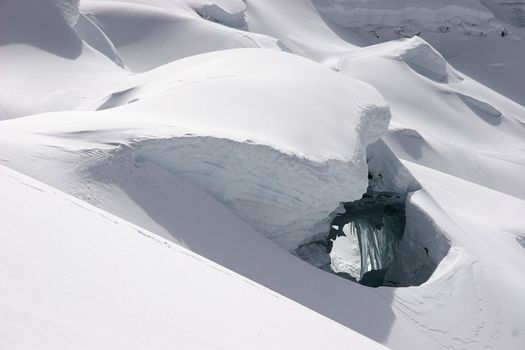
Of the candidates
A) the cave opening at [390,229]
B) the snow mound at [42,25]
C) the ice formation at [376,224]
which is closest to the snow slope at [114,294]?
the cave opening at [390,229]

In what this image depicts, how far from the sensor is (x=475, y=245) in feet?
20.8

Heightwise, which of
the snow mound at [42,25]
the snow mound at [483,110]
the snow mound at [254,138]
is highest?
the snow mound at [254,138]

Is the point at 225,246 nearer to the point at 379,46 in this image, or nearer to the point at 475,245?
the point at 475,245

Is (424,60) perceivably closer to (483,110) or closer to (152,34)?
(483,110)

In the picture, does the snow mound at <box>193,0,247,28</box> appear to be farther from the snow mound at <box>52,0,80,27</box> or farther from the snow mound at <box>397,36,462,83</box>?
the snow mound at <box>52,0,80,27</box>

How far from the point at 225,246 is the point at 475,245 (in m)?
3.23

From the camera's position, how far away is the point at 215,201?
445 cm

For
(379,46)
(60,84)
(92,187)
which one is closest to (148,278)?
(92,187)

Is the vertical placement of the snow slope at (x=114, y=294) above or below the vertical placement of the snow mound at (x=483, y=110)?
above

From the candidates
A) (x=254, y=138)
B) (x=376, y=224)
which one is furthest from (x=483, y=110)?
(x=254, y=138)

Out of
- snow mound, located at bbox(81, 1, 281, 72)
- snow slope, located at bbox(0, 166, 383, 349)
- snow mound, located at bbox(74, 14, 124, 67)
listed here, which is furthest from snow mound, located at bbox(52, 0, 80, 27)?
snow slope, located at bbox(0, 166, 383, 349)

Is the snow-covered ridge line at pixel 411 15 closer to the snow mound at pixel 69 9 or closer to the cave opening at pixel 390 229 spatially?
the snow mound at pixel 69 9

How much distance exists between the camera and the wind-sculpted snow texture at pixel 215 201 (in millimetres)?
1866

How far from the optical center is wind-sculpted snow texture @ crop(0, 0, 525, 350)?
1.87m
